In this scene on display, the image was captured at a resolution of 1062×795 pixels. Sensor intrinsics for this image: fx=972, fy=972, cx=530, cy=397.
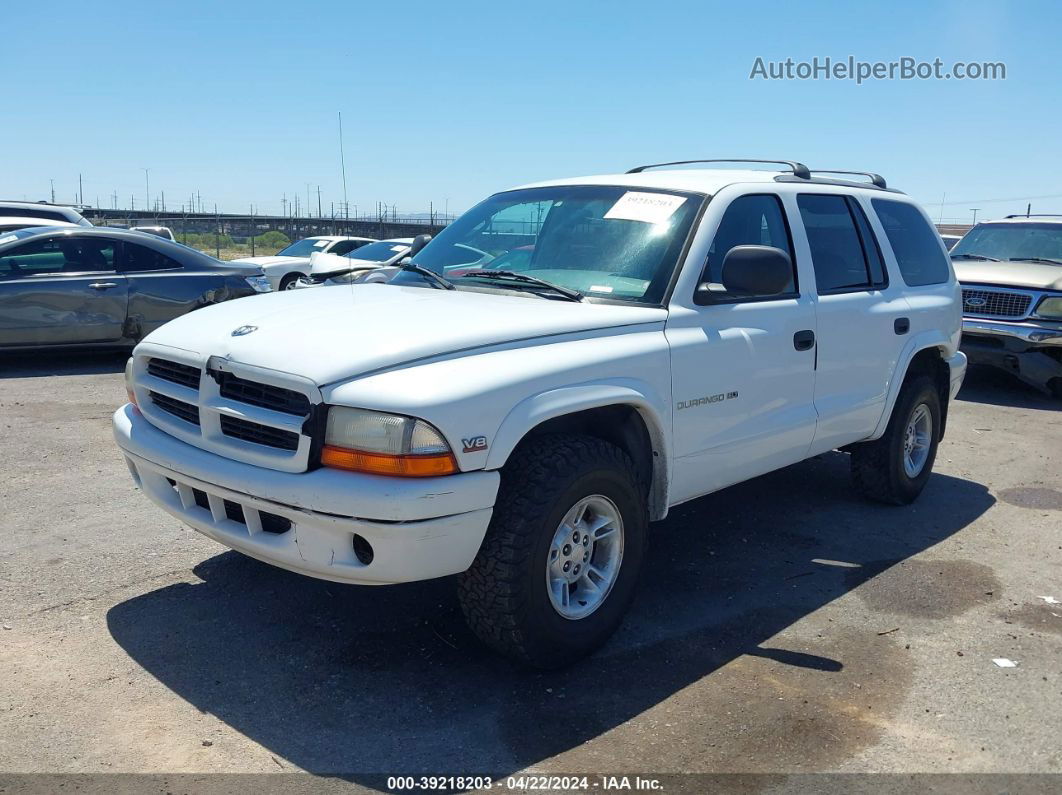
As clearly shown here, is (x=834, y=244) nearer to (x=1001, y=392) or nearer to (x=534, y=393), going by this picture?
(x=534, y=393)

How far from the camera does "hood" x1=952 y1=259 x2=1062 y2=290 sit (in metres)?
10.1

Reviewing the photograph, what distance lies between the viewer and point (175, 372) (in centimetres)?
396

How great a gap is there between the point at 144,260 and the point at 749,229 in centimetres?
784

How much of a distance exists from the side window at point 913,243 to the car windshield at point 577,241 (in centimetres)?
198

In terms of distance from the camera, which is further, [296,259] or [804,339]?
[296,259]

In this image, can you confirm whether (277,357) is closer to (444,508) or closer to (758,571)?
(444,508)

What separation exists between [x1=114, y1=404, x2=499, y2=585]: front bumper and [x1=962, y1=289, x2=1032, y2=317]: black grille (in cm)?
862

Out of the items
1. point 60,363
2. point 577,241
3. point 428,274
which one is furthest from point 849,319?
point 60,363

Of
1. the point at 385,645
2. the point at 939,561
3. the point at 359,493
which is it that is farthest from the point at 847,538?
the point at 359,493

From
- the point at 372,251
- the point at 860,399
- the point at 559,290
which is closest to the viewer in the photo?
the point at 559,290

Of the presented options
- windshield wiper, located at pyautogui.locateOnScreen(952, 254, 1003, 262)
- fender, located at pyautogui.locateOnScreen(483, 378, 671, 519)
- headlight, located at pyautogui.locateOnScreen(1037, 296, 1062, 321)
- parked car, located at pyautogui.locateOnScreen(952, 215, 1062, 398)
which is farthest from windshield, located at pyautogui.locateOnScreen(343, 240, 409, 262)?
fender, located at pyautogui.locateOnScreen(483, 378, 671, 519)

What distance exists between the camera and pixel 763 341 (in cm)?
460

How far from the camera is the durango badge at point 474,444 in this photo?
3.28 metres

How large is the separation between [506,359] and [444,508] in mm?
620
